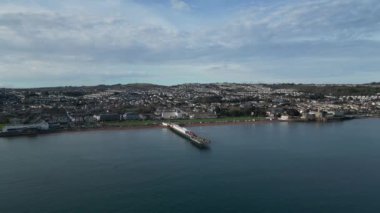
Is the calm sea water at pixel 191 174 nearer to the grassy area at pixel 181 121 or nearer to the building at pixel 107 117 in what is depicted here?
the grassy area at pixel 181 121

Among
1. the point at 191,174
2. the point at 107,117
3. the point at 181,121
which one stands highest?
the point at 107,117

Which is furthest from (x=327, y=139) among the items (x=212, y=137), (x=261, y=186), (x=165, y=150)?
(x=261, y=186)

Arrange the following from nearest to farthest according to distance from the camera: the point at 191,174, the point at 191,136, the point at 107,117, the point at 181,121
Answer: the point at 191,174, the point at 191,136, the point at 181,121, the point at 107,117

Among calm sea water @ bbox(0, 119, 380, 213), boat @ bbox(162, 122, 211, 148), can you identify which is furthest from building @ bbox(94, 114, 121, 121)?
calm sea water @ bbox(0, 119, 380, 213)

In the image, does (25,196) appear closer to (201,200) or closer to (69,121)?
(201,200)

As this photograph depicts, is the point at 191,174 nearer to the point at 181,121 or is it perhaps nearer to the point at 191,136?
the point at 191,136

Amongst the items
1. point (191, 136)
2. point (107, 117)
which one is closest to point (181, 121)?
point (107, 117)

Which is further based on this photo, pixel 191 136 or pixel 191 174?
pixel 191 136

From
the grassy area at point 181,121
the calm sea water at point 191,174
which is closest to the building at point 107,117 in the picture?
the grassy area at point 181,121

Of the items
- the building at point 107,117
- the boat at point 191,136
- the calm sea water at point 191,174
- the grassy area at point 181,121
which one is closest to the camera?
the calm sea water at point 191,174
